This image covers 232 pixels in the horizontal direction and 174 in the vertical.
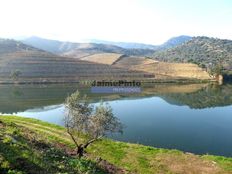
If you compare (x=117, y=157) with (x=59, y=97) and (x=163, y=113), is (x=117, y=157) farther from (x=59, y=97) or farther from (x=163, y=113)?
(x=59, y=97)

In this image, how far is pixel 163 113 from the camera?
343ft

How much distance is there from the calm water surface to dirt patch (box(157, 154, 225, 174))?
12046 mm

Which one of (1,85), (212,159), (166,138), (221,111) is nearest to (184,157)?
(212,159)

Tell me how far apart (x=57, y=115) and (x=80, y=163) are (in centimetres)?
6809

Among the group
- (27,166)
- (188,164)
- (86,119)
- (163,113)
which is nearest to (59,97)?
(163,113)

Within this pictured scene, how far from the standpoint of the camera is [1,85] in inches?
6964

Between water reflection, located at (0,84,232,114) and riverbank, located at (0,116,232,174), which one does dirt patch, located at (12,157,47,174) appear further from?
water reflection, located at (0,84,232,114)

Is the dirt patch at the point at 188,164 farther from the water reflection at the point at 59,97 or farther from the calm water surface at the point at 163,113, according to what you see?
the water reflection at the point at 59,97

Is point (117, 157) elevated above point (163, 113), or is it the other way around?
point (117, 157)

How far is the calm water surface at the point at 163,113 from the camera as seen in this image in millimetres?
67562

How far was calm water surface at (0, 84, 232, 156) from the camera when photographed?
222 feet

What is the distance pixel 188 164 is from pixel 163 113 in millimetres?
58871

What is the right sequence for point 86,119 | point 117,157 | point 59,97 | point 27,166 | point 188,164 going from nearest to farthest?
point 27,166 → point 86,119 → point 188,164 → point 117,157 → point 59,97

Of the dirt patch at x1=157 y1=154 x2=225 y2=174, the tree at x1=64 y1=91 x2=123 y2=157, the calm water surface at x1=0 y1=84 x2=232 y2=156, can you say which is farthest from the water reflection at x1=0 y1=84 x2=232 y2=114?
the dirt patch at x1=157 y1=154 x2=225 y2=174
